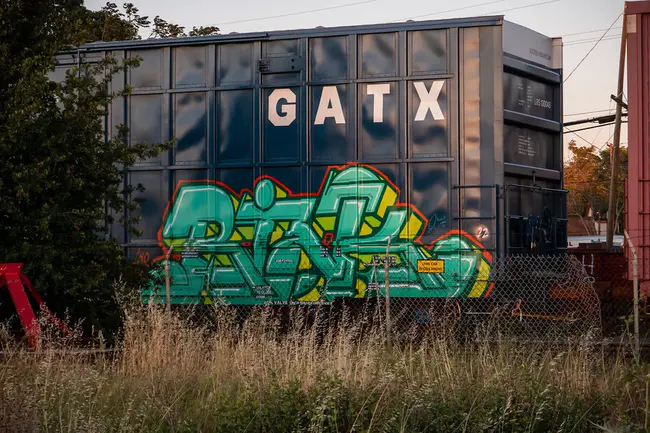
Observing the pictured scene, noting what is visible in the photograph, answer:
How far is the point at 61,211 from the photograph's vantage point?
1128cm

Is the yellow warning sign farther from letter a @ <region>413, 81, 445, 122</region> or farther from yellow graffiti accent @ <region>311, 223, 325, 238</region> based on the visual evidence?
letter a @ <region>413, 81, 445, 122</region>

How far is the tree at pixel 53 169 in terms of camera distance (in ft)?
36.0

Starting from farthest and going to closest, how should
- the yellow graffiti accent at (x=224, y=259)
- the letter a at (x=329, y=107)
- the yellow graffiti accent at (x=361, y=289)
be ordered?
the yellow graffiti accent at (x=224, y=259), the letter a at (x=329, y=107), the yellow graffiti accent at (x=361, y=289)

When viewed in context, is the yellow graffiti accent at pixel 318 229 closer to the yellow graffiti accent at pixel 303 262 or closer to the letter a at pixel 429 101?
the yellow graffiti accent at pixel 303 262

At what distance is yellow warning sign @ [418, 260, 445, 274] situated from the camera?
42.2 ft

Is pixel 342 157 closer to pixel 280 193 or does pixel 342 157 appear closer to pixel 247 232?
pixel 280 193

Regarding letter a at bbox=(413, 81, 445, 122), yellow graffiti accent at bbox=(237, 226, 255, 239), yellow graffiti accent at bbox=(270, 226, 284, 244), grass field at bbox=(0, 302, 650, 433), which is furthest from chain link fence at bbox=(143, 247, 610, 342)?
grass field at bbox=(0, 302, 650, 433)

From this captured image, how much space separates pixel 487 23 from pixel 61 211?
654 centimetres

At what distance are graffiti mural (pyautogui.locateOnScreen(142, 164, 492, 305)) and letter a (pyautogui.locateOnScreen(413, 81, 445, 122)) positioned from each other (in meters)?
1.10

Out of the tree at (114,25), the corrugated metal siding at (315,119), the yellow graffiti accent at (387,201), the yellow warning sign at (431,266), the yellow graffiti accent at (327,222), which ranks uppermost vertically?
the tree at (114,25)

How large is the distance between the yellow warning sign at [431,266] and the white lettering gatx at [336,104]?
210cm

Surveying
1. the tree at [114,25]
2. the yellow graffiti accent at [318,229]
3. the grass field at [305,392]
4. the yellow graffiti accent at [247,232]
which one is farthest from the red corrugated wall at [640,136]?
the tree at [114,25]

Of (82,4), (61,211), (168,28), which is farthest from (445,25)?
(168,28)

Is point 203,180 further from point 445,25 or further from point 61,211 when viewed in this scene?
point 445,25
